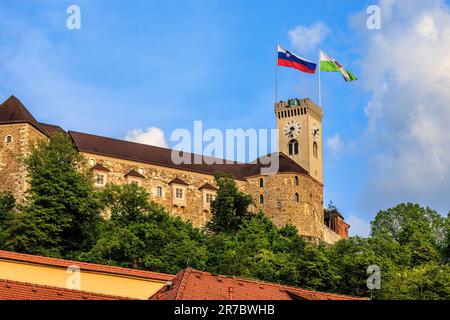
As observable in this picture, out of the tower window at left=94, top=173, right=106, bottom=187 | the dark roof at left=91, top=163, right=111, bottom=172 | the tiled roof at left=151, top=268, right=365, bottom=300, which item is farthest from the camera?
the dark roof at left=91, top=163, right=111, bottom=172

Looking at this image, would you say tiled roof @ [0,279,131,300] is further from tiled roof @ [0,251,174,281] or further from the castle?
the castle

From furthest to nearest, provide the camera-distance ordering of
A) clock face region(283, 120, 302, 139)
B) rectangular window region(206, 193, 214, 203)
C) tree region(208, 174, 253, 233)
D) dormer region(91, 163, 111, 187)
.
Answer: clock face region(283, 120, 302, 139)
rectangular window region(206, 193, 214, 203)
dormer region(91, 163, 111, 187)
tree region(208, 174, 253, 233)

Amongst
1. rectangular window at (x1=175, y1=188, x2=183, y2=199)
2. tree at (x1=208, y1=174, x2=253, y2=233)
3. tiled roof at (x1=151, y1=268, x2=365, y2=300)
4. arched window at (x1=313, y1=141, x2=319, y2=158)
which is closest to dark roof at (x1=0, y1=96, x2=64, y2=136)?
rectangular window at (x1=175, y1=188, x2=183, y2=199)

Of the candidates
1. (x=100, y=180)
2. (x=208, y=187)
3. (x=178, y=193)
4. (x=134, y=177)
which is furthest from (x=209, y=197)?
(x=100, y=180)

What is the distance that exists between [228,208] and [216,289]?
56.3 m

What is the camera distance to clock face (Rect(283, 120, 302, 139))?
9739cm

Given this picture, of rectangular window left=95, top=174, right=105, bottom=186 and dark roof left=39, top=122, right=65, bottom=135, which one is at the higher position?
dark roof left=39, top=122, right=65, bottom=135

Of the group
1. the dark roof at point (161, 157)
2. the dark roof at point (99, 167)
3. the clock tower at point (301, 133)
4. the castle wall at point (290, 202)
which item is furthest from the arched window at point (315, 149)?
the dark roof at point (99, 167)

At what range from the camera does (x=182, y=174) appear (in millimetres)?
87438

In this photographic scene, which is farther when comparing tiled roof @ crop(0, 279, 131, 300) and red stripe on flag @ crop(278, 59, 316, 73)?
red stripe on flag @ crop(278, 59, 316, 73)

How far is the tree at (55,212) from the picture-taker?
182ft

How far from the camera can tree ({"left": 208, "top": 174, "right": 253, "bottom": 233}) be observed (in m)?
79.4

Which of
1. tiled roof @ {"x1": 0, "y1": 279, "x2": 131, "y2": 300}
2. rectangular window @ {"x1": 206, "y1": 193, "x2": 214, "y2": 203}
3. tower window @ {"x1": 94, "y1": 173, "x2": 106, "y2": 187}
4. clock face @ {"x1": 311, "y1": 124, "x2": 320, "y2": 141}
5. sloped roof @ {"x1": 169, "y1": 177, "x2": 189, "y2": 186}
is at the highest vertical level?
clock face @ {"x1": 311, "y1": 124, "x2": 320, "y2": 141}

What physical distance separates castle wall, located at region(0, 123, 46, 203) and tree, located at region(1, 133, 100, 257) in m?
6.26
